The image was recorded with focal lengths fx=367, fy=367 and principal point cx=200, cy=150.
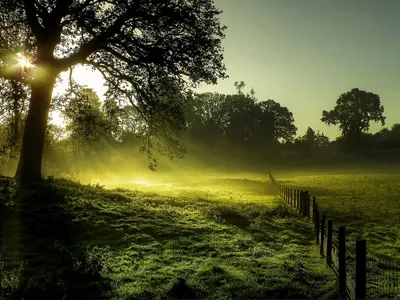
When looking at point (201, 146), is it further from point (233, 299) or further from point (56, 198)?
point (233, 299)

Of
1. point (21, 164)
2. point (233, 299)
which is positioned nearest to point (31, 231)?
point (21, 164)

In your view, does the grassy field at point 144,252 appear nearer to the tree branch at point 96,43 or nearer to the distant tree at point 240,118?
the tree branch at point 96,43

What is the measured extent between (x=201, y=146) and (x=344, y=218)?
318ft

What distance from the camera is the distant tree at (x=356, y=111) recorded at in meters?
127

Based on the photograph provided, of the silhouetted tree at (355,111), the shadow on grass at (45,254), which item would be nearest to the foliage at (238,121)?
the silhouetted tree at (355,111)

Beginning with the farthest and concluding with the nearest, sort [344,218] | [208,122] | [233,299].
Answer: [208,122]
[344,218]
[233,299]

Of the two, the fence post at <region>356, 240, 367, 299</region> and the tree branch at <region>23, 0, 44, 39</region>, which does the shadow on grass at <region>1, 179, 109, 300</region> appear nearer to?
the fence post at <region>356, 240, 367, 299</region>

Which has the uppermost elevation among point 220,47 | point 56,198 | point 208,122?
point 208,122

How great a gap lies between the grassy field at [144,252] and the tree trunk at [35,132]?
172 centimetres

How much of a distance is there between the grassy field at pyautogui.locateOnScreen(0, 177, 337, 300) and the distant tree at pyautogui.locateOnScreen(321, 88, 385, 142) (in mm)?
115728

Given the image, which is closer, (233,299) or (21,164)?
(233,299)

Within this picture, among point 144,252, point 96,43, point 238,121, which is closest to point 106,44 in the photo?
point 96,43

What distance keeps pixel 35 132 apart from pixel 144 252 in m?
11.5

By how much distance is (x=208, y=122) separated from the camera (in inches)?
5103
